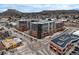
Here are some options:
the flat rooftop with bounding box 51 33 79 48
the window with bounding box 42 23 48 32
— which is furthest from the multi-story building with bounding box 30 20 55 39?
the flat rooftop with bounding box 51 33 79 48

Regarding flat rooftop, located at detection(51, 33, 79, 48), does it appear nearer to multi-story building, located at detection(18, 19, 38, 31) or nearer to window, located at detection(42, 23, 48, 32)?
window, located at detection(42, 23, 48, 32)

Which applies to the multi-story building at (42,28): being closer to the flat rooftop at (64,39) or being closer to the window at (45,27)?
the window at (45,27)

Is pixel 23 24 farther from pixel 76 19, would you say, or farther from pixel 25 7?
pixel 76 19

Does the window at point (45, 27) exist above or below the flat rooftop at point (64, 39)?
above

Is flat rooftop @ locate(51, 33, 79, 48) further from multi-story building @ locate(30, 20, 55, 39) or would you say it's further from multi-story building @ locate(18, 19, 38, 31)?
multi-story building @ locate(18, 19, 38, 31)

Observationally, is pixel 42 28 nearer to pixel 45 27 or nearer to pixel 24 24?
pixel 45 27

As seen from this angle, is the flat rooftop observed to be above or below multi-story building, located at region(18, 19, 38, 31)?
below

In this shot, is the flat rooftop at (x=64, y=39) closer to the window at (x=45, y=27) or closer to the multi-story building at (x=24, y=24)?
the window at (x=45, y=27)

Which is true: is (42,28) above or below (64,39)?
above

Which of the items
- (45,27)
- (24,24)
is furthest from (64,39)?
(24,24)

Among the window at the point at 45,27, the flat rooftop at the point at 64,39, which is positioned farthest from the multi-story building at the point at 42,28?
the flat rooftop at the point at 64,39
